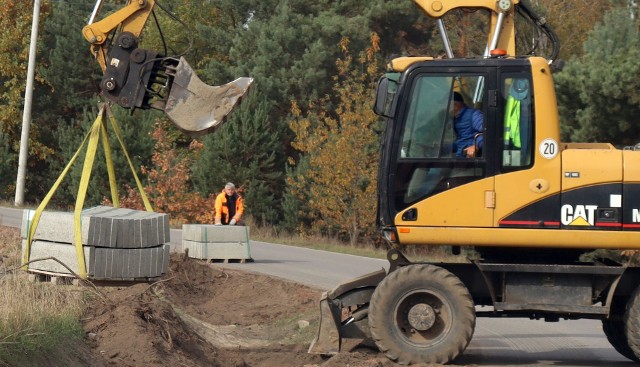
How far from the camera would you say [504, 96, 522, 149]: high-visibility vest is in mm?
11062

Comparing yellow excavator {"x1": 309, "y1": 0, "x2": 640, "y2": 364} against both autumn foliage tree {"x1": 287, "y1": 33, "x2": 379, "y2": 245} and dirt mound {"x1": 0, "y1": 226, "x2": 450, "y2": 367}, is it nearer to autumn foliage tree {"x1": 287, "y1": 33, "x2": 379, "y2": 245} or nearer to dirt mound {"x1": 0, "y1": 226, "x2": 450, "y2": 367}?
dirt mound {"x1": 0, "y1": 226, "x2": 450, "y2": 367}

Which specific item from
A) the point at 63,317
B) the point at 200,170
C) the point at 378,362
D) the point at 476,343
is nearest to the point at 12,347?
the point at 63,317

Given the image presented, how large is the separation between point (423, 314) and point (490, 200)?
1343mm

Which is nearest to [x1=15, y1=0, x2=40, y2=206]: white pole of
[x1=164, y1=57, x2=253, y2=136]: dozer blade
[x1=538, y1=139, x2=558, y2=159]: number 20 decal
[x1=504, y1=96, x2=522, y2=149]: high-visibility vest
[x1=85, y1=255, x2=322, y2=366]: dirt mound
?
[x1=85, y1=255, x2=322, y2=366]: dirt mound

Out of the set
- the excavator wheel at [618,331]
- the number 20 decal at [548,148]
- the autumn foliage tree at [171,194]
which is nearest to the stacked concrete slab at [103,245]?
the number 20 decal at [548,148]

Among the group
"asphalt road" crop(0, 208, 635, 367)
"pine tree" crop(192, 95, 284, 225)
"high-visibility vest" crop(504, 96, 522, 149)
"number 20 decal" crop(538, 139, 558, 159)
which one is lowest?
"asphalt road" crop(0, 208, 635, 367)

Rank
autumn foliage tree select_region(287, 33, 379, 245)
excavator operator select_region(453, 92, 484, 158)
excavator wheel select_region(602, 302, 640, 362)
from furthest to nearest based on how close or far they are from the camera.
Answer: autumn foliage tree select_region(287, 33, 379, 245), excavator wheel select_region(602, 302, 640, 362), excavator operator select_region(453, 92, 484, 158)

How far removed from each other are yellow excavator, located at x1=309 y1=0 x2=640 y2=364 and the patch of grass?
2713 mm

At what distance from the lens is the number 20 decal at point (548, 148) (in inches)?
433

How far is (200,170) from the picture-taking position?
48312mm

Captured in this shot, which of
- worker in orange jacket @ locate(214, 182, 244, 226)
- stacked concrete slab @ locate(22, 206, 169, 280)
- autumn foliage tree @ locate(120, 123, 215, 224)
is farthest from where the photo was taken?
autumn foliage tree @ locate(120, 123, 215, 224)

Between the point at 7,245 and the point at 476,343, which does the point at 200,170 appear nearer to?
the point at 7,245

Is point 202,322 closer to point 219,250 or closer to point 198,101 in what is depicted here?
point 198,101

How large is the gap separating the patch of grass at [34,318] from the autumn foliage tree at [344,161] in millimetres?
31015
